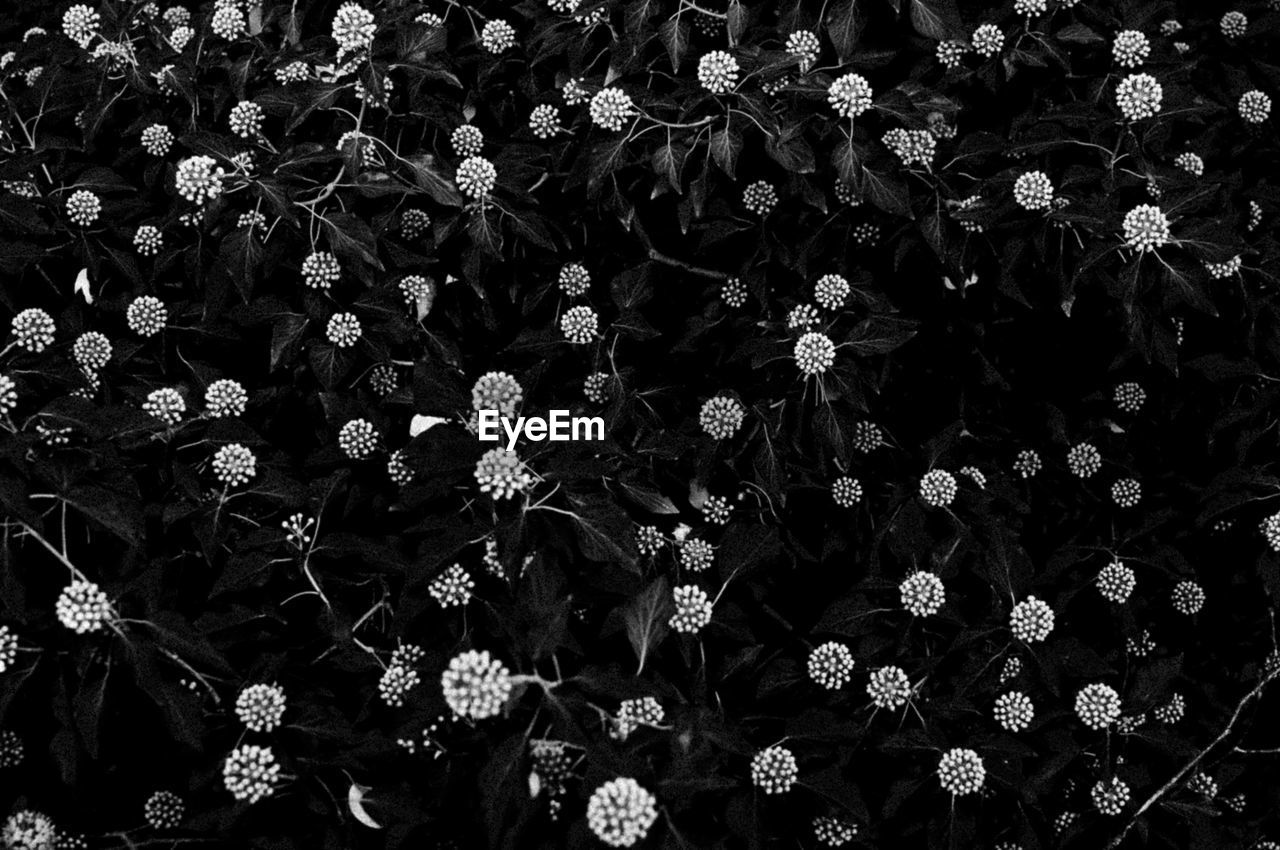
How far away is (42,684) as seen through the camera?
213 centimetres

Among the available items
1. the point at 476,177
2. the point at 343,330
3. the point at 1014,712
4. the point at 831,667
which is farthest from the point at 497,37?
the point at 1014,712

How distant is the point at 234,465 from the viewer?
7.38ft

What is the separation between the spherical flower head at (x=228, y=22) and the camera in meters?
2.80

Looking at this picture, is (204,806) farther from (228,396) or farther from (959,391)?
(959,391)

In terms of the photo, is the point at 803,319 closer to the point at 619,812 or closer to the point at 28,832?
the point at 619,812

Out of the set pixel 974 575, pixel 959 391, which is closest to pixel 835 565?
pixel 974 575

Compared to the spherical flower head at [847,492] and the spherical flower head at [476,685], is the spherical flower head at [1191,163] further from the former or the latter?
the spherical flower head at [476,685]

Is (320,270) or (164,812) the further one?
(320,270)

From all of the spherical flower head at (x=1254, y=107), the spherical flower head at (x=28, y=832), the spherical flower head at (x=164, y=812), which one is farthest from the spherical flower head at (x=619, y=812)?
the spherical flower head at (x=1254, y=107)

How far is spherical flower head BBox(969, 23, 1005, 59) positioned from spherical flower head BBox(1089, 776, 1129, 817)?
170 centimetres

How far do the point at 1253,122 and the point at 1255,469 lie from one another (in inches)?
39.9

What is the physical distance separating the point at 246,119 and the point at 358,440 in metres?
0.87

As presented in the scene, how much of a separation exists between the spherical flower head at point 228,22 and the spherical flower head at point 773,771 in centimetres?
222

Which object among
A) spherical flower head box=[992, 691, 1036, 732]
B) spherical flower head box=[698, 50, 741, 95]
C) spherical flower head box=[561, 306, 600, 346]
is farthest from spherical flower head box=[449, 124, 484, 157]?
spherical flower head box=[992, 691, 1036, 732]
